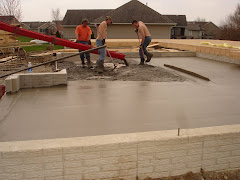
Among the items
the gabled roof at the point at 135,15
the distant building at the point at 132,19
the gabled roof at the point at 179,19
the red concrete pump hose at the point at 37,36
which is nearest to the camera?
the red concrete pump hose at the point at 37,36

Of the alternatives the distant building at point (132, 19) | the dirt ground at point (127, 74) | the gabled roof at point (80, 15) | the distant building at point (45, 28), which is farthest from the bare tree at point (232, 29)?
the distant building at point (45, 28)

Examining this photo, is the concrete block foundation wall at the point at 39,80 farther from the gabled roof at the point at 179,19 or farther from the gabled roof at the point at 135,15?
the gabled roof at the point at 179,19

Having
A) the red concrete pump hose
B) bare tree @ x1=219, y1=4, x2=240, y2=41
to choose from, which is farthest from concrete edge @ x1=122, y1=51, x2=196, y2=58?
bare tree @ x1=219, y1=4, x2=240, y2=41

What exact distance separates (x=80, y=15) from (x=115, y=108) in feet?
99.9

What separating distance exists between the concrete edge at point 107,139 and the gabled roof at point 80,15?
2983 cm

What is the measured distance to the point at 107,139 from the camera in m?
2.50

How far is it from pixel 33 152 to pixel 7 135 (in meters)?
1.05

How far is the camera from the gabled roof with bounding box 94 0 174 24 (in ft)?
84.0

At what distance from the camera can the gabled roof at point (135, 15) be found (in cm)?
2561

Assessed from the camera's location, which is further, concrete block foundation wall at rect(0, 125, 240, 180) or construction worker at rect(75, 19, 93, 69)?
construction worker at rect(75, 19, 93, 69)

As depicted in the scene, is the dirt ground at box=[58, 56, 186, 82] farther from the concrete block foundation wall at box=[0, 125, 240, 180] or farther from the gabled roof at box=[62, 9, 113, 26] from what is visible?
the gabled roof at box=[62, 9, 113, 26]

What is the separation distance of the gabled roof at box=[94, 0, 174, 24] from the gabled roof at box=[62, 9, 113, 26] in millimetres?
5463

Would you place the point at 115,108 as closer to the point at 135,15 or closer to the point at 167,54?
the point at 167,54

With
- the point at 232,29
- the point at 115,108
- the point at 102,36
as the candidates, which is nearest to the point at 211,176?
the point at 115,108
